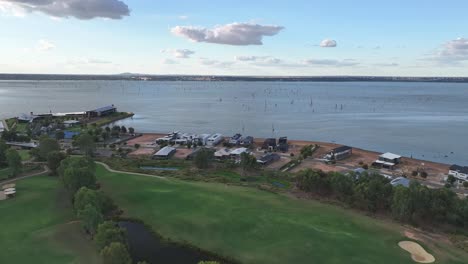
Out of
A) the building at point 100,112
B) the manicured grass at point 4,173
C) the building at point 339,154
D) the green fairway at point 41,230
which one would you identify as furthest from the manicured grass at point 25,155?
the building at point 339,154

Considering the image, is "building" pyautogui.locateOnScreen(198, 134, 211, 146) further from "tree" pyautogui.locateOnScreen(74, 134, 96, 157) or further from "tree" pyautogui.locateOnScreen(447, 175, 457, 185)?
"tree" pyautogui.locateOnScreen(447, 175, 457, 185)

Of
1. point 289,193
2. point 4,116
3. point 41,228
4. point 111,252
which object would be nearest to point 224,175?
point 289,193

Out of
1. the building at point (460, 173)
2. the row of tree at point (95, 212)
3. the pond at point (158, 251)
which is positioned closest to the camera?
the row of tree at point (95, 212)

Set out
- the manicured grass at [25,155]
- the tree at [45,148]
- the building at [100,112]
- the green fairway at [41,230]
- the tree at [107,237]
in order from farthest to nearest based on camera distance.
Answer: the building at [100,112] → the manicured grass at [25,155] → the tree at [45,148] → the green fairway at [41,230] → the tree at [107,237]

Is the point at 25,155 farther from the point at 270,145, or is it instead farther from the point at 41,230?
the point at 270,145

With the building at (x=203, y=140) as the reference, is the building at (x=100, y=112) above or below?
above

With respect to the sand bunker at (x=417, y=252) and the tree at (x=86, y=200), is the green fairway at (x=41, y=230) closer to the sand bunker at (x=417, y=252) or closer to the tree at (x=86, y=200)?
the tree at (x=86, y=200)
